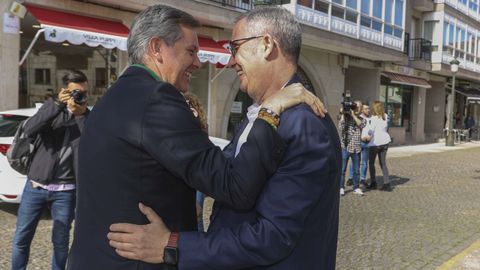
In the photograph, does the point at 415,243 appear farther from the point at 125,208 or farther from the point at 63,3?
the point at 63,3

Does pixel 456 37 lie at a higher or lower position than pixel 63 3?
higher

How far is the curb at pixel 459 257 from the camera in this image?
5.10 m

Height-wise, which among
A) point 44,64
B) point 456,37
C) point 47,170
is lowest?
point 47,170

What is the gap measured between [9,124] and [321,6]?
12.8 metres

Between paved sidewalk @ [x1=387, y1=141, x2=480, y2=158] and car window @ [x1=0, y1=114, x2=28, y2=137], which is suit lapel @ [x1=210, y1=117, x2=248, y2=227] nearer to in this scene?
car window @ [x1=0, y1=114, x2=28, y2=137]

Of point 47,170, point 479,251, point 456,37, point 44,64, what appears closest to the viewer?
point 47,170

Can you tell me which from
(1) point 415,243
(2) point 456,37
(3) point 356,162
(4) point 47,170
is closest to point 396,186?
(3) point 356,162

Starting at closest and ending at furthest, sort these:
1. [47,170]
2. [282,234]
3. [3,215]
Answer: [282,234] → [47,170] → [3,215]

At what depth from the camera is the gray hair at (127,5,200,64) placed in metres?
1.69

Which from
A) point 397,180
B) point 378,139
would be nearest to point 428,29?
point 397,180

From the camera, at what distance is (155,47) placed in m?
1.70

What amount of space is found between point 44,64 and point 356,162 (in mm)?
7665

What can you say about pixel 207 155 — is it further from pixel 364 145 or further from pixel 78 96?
pixel 364 145

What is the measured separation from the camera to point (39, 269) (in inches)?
179
